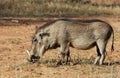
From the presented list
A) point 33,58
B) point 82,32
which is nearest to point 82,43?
point 82,32

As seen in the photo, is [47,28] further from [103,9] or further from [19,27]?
[103,9]

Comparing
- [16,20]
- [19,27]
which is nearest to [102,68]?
[19,27]

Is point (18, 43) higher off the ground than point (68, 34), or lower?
lower

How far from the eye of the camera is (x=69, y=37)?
9.91m

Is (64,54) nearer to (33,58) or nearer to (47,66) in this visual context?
(47,66)

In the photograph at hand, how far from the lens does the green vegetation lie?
2498 cm

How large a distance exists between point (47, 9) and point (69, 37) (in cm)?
1705

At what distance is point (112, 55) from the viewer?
12.2m

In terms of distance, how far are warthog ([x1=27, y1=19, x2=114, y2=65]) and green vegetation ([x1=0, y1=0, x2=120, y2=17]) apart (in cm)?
1383

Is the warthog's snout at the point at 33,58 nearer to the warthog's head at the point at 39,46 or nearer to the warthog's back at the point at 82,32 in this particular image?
the warthog's head at the point at 39,46

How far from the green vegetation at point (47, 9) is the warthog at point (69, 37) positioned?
45.4 feet

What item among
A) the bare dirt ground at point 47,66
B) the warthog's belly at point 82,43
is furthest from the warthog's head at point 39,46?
the warthog's belly at point 82,43

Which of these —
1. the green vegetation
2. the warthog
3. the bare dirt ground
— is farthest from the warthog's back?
the green vegetation

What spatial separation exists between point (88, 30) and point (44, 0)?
20696 millimetres
